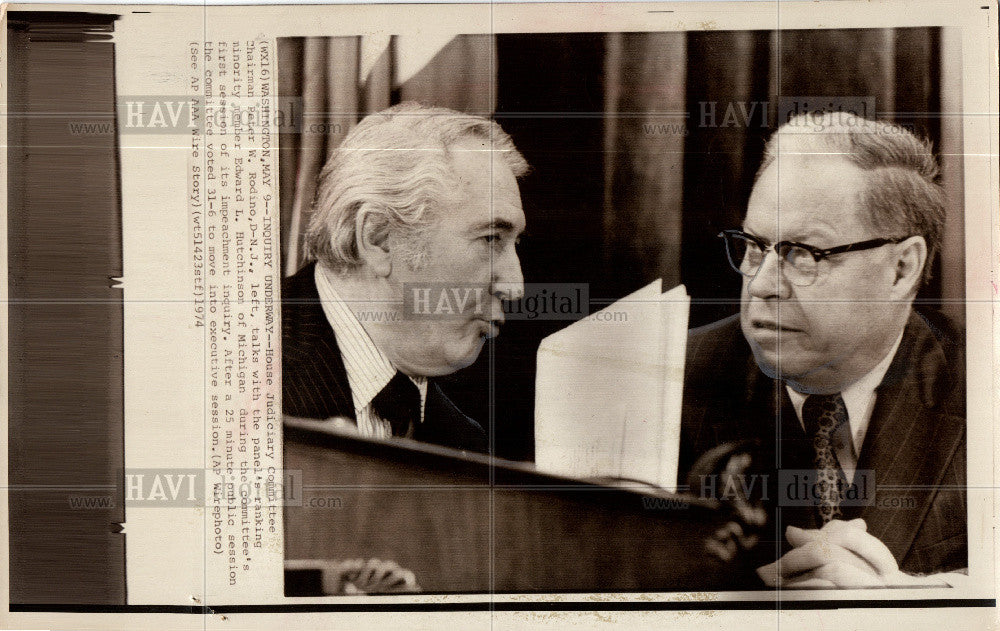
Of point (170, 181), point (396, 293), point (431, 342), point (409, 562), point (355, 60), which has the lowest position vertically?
point (409, 562)

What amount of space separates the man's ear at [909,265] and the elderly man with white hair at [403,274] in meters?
0.99

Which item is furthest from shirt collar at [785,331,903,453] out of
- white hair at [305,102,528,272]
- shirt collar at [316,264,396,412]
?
shirt collar at [316,264,396,412]

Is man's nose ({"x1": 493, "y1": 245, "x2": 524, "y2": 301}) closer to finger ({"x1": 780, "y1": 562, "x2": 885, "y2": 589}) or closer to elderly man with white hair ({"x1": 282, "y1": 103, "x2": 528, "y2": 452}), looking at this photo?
elderly man with white hair ({"x1": 282, "y1": 103, "x2": 528, "y2": 452})

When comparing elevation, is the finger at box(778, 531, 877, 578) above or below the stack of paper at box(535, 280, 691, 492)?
below

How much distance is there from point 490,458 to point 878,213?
47.0 inches

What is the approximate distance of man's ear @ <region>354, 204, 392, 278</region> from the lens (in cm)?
185

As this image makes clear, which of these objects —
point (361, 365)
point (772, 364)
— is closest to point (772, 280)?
point (772, 364)

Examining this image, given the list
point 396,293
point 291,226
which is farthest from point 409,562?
point 291,226

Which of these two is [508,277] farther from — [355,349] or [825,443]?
[825,443]

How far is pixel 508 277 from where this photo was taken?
1.86 m

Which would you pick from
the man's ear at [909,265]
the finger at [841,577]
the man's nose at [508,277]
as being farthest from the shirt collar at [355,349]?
the man's ear at [909,265]

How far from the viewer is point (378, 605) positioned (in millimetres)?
1874

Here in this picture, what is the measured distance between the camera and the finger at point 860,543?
188 centimetres

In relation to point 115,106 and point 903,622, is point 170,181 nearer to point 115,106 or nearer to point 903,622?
point 115,106
